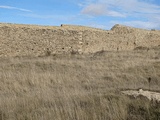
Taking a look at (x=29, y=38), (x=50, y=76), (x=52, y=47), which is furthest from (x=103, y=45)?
(x=50, y=76)

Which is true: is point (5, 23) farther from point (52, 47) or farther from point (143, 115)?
point (143, 115)

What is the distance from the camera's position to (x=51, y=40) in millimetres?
21750

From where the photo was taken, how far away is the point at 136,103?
5.22m

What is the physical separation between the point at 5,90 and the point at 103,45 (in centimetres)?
1866

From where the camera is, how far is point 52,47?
2188 cm

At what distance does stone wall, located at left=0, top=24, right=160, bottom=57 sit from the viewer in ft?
65.6

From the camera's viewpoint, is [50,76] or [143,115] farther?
[50,76]

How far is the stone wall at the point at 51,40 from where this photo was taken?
1998 cm

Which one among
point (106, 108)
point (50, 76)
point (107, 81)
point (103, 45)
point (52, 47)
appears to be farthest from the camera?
point (103, 45)

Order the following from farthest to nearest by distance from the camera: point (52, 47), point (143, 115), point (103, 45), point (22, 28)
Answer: point (103, 45), point (52, 47), point (22, 28), point (143, 115)

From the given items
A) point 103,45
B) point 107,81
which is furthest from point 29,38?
point 107,81

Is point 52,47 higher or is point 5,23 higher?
point 5,23

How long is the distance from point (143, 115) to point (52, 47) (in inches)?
692

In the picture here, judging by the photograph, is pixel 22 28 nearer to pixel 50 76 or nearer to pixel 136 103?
pixel 50 76
